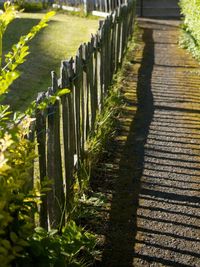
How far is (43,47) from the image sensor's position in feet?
38.3

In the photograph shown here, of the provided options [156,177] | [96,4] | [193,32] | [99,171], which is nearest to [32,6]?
[96,4]

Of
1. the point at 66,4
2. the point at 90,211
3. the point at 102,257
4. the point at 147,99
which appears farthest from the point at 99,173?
the point at 66,4

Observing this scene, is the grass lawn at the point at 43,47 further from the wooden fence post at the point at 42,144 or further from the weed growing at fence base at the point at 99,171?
the wooden fence post at the point at 42,144

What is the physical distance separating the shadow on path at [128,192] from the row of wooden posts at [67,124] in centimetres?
43

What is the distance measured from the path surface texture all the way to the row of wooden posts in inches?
18.2

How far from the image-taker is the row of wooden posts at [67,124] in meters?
3.22

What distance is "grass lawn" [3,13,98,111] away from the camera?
7907 millimetres

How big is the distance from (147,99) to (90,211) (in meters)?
3.82

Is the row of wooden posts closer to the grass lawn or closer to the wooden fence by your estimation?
the grass lawn

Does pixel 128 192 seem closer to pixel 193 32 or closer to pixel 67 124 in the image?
pixel 67 124

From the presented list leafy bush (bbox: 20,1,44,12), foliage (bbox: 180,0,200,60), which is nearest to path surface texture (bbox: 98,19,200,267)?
foliage (bbox: 180,0,200,60)

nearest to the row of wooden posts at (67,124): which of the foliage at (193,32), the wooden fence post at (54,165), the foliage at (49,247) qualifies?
A: the wooden fence post at (54,165)

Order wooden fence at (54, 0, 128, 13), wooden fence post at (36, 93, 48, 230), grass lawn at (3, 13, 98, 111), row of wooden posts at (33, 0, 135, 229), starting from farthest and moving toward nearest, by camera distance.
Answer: wooden fence at (54, 0, 128, 13) < grass lawn at (3, 13, 98, 111) < row of wooden posts at (33, 0, 135, 229) < wooden fence post at (36, 93, 48, 230)

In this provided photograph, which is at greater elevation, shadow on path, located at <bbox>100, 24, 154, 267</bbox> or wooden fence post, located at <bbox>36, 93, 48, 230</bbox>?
wooden fence post, located at <bbox>36, 93, 48, 230</bbox>
